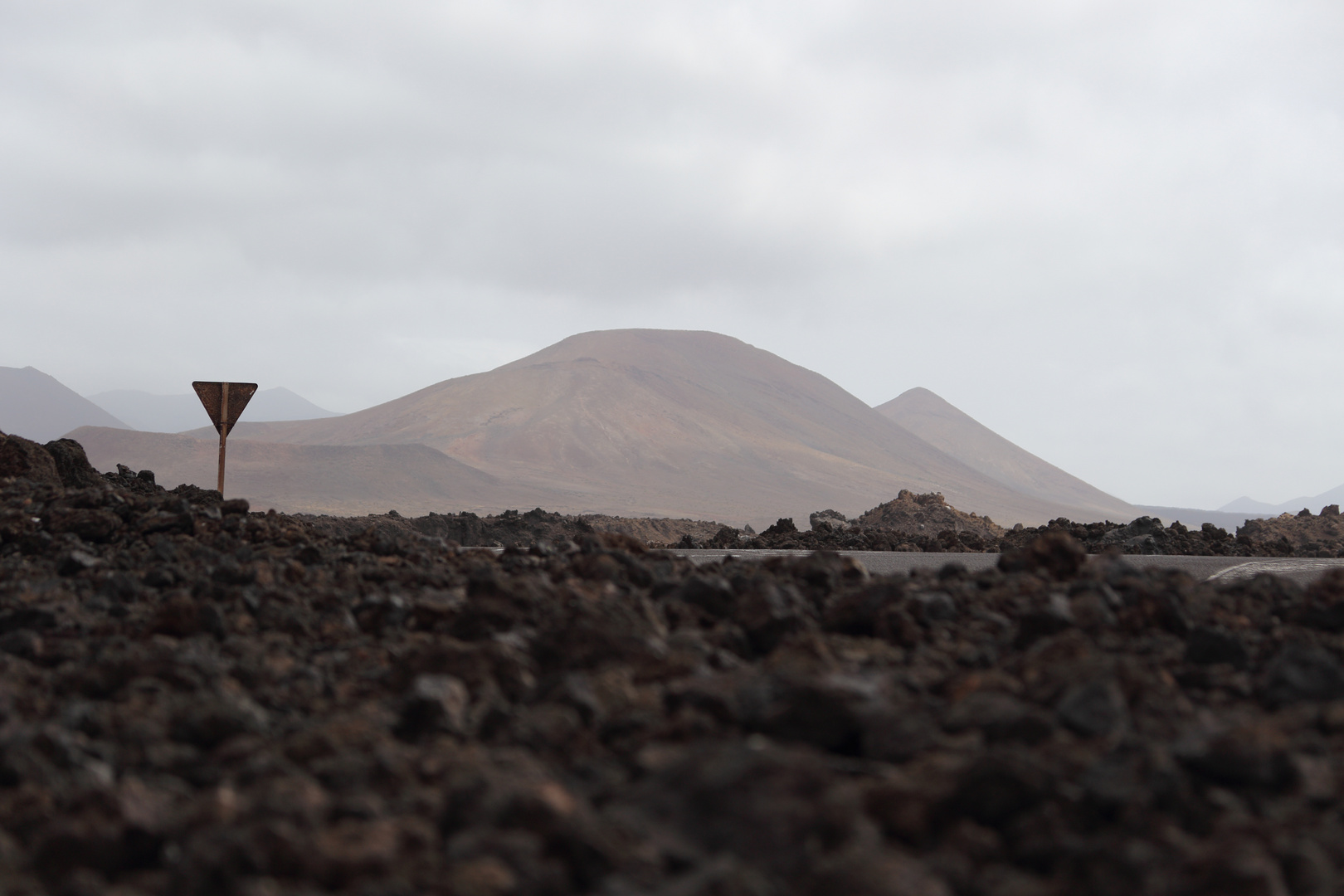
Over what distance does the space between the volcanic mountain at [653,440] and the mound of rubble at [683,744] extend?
71.5 meters

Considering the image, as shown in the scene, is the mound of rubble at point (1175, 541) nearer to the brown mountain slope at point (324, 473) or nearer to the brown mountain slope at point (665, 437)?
the brown mountain slope at point (324, 473)

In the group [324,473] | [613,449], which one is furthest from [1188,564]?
[613,449]

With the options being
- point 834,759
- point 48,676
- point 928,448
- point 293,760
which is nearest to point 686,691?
point 834,759

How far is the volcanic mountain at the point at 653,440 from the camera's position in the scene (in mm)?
96625

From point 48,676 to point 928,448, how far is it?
536 ft

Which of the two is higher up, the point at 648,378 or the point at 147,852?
the point at 648,378

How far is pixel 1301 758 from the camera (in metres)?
2.72

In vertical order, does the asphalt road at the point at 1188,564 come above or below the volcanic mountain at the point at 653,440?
below

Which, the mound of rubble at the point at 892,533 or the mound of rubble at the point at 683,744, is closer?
the mound of rubble at the point at 683,744

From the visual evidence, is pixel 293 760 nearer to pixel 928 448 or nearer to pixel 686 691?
pixel 686 691

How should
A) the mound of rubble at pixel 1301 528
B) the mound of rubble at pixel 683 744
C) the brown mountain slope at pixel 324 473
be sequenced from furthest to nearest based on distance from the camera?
the brown mountain slope at pixel 324 473
the mound of rubble at pixel 1301 528
the mound of rubble at pixel 683 744

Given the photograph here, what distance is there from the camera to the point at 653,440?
118875mm

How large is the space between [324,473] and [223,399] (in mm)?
76623

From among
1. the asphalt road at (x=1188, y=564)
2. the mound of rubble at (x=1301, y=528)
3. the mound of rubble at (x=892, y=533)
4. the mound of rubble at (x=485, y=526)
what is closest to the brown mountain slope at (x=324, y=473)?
the mound of rubble at (x=485, y=526)
